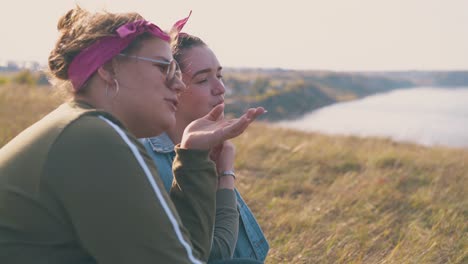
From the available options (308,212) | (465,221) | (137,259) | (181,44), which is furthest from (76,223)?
(465,221)

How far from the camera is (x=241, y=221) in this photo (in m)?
2.17

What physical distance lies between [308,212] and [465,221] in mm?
1272

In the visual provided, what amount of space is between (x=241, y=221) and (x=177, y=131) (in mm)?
465

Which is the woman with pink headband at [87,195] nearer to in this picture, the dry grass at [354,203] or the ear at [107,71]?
the ear at [107,71]

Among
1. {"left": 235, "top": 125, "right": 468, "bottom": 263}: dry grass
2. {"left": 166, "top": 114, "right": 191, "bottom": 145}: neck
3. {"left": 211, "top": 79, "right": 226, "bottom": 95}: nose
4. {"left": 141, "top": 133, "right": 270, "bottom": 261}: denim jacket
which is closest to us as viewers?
{"left": 141, "top": 133, "right": 270, "bottom": 261}: denim jacket

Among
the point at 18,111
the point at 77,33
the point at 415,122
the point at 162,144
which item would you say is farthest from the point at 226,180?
the point at 415,122

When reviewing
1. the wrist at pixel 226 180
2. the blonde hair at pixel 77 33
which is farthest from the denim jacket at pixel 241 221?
the blonde hair at pixel 77 33

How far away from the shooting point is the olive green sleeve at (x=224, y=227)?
5.71ft

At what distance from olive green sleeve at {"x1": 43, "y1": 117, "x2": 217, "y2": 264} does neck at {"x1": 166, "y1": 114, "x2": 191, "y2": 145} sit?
955 millimetres

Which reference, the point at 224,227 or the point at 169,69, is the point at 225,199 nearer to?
the point at 224,227

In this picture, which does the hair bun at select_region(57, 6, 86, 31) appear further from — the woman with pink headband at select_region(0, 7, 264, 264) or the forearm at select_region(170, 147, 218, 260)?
the forearm at select_region(170, 147, 218, 260)

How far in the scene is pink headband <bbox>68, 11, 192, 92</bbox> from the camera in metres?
1.44

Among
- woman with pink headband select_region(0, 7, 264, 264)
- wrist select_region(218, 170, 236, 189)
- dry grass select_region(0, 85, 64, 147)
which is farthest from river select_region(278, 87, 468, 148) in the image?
woman with pink headband select_region(0, 7, 264, 264)

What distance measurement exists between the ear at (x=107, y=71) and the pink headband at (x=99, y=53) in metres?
0.02
